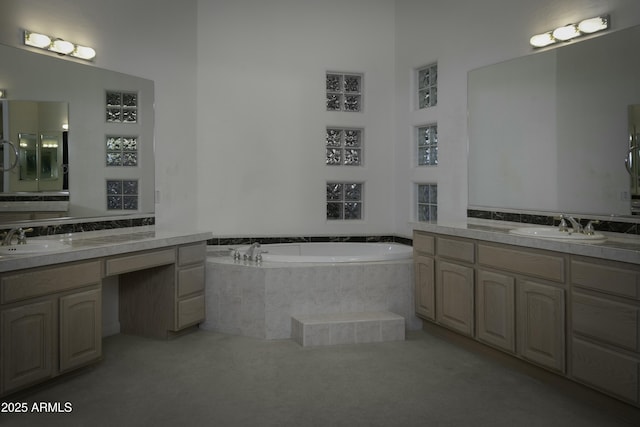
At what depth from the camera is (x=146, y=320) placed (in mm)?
4168

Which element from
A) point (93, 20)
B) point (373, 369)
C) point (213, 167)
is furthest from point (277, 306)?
point (93, 20)

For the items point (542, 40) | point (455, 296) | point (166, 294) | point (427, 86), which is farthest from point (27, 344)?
point (427, 86)

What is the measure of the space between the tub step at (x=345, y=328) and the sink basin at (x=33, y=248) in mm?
1613

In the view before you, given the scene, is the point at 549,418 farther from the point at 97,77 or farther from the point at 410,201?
the point at 97,77

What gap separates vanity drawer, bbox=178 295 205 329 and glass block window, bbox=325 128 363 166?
1.92 m

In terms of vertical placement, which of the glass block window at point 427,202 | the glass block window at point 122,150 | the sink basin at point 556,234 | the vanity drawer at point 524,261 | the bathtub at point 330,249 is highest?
the glass block window at point 122,150

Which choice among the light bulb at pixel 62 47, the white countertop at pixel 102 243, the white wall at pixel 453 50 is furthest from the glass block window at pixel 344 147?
the light bulb at pixel 62 47

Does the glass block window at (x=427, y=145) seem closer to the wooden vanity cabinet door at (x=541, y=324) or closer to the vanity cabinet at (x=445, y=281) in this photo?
the vanity cabinet at (x=445, y=281)

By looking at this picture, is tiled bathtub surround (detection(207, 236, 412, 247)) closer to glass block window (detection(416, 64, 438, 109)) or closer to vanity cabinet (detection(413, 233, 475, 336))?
vanity cabinet (detection(413, 233, 475, 336))

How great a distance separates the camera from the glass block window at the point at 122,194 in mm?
4188

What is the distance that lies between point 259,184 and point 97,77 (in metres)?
1.71

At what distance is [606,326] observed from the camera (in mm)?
2672

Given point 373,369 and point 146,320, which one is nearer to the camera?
point 373,369

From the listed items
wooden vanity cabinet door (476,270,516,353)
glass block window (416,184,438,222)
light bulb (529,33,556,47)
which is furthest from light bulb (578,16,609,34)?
glass block window (416,184,438,222)
